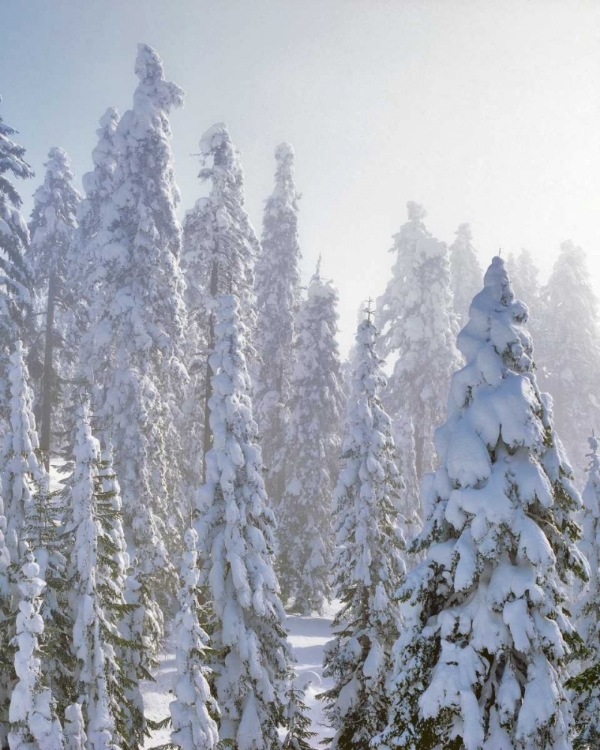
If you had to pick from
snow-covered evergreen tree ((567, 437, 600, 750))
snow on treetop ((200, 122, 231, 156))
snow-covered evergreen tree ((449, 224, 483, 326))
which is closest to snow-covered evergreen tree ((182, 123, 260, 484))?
snow on treetop ((200, 122, 231, 156))

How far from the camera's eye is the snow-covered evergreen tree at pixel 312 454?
28672 mm

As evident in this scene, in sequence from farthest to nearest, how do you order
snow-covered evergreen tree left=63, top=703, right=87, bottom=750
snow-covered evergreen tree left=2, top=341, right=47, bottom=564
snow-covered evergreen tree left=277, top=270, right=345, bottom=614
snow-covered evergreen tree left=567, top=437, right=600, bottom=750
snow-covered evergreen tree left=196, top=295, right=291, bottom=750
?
snow-covered evergreen tree left=277, top=270, right=345, bottom=614 → snow-covered evergreen tree left=2, top=341, right=47, bottom=564 → snow-covered evergreen tree left=196, top=295, right=291, bottom=750 → snow-covered evergreen tree left=63, top=703, right=87, bottom=750 → snow-covered evergreen tree left=567, top=437, right=600, bottom=750

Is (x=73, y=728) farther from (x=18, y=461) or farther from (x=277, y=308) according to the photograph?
(x=277, y=308)

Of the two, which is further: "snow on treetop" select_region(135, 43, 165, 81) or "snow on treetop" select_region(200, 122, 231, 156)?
"snow on treetop" select_region(200, 122, 231, 156)

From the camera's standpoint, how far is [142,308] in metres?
21.7

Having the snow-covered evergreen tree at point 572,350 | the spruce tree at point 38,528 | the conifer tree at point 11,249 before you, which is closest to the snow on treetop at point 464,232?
the snow-covered evergreen tree at point 572,350

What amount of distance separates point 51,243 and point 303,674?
24.2 metres

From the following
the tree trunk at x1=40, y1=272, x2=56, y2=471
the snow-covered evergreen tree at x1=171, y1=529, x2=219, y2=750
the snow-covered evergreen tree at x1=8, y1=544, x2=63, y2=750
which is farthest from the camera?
the tree trunk at x1=40, y1=272, x2=56, y2=471

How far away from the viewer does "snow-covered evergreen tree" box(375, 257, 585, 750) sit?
6.86m

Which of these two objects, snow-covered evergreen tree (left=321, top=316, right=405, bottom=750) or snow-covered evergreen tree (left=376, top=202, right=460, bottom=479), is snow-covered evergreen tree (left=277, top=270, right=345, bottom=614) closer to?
snow-covered evergreen tree (left=376, top=202, right=460, bottom=479)

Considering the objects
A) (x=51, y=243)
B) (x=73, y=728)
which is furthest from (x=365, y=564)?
(x=51, y=243)

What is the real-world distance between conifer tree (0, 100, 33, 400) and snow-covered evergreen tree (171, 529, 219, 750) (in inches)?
574

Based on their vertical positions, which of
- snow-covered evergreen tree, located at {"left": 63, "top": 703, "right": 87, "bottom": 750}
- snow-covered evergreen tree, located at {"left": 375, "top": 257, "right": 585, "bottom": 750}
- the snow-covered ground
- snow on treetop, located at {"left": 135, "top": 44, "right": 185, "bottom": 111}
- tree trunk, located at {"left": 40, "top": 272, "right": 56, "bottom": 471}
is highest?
snow on treetop, located at {"left": 135, "top": 44, "right": 185, "bottom": 111}

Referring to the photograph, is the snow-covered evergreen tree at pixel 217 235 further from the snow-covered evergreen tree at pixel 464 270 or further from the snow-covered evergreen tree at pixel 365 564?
the snow-covered evergreen tree at pixel 464 270
